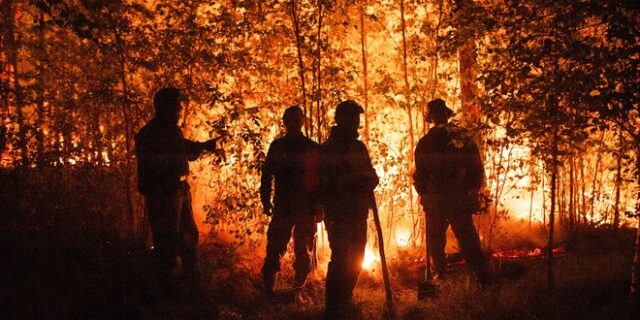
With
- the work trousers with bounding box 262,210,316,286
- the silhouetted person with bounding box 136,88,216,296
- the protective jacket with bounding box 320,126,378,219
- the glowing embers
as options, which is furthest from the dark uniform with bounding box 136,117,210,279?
the glowing embers

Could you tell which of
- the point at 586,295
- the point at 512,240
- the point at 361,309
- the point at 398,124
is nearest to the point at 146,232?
the point at 361,309

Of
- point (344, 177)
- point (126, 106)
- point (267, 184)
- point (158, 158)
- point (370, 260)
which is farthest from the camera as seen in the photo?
point (370, 260)

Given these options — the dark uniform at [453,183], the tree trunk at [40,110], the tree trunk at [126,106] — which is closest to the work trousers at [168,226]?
the tree trunk at [126,106]

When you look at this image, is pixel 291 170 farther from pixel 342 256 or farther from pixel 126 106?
pixel 126 106

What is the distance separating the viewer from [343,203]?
3.89m

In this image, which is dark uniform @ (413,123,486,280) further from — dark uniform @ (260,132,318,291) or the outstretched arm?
the outstretched arm

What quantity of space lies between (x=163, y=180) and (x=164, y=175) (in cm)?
5

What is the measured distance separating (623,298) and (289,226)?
315 cm

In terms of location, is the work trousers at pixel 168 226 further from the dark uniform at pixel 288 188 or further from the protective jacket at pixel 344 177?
the protective jacket at pixel 344 177

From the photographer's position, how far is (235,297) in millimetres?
4902

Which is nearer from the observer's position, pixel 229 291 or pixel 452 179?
pixel 452 179

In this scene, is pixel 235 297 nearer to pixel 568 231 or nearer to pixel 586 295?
pixel 586 295

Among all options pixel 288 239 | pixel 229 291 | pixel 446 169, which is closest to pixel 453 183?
pixel 446 169

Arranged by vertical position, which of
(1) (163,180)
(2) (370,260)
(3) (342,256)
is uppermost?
(1) (163,180)
